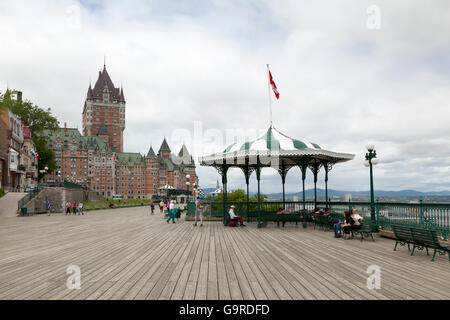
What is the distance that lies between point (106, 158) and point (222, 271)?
132701mm

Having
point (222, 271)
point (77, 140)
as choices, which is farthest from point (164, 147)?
point (222, 271)

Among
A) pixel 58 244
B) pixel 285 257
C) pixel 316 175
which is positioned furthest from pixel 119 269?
pixel 316 175

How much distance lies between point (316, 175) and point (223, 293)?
578 inches

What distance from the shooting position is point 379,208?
13.1m

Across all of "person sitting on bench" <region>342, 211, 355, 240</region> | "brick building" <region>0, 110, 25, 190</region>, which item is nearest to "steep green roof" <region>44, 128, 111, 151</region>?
"brick building" <region>0, 110, 25, 190</region>

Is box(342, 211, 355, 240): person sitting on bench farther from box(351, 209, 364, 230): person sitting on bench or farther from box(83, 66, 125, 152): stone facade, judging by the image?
box(83, 66, 125, 152): stone facade

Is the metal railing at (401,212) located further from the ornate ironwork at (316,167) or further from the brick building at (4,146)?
the brick building at (4,146)

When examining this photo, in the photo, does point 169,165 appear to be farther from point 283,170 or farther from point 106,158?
point 283,170

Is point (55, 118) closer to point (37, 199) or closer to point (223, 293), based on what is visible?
point (37, 199)

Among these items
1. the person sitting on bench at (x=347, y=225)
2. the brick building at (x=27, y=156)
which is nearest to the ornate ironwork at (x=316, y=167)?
the person sitting on bench at (x=347, y=225)

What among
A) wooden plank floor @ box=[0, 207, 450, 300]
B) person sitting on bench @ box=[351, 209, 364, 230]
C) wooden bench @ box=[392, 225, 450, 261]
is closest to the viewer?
wooden plank floor @ box=[0, 207, 450, 300]

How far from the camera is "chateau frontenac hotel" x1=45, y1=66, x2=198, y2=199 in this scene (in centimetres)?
12356

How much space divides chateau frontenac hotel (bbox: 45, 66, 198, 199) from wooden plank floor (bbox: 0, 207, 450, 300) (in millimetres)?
106757
